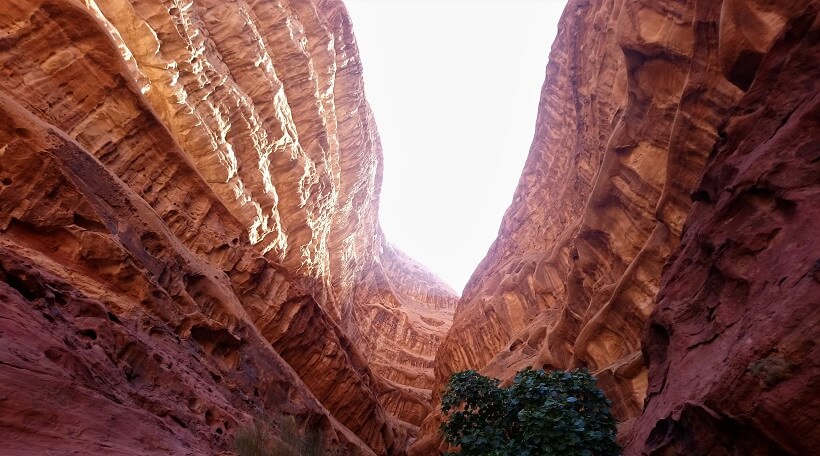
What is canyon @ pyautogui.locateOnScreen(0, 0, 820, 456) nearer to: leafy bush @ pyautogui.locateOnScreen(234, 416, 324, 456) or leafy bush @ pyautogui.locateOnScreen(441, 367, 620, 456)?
leafy bush @ pyautogui.locateOnScreen(234, 416, 324, 456)

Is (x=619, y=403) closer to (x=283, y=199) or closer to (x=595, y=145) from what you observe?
(x=595, y=145)

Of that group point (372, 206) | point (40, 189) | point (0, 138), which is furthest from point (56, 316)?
point (372, 206)

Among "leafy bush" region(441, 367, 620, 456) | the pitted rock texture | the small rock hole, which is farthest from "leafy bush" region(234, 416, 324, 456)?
the pitted rock texture

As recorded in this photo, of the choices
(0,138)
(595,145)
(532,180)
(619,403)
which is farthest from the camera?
(532,180)

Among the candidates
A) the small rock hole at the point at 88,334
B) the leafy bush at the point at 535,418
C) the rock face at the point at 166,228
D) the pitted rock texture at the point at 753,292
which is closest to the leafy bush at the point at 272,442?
the rock face at the point at 166,228

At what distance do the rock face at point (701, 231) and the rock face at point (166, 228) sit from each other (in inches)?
291

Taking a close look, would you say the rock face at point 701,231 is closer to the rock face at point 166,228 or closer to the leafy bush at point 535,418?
the leafy bush at point 535,418

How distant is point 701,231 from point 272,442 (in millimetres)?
8777

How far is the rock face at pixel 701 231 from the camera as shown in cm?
564

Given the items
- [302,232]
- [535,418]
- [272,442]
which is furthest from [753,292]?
[302,232]

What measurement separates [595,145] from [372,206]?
29.0 m

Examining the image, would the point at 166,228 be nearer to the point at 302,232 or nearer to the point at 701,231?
the point at 701,231

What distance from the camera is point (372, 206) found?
47438 millimetres

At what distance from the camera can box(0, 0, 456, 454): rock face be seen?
664cm
